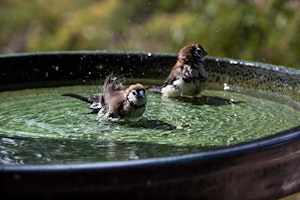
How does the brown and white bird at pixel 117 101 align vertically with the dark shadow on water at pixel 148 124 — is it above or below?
above

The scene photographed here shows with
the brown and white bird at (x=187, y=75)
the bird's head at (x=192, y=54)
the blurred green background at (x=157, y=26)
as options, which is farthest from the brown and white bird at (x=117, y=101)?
the blurred green background at (x=157, y=26)

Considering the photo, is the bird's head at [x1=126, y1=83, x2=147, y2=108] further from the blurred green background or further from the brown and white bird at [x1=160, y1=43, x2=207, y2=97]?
the blurred green background

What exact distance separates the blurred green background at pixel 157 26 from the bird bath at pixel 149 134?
4307 mm

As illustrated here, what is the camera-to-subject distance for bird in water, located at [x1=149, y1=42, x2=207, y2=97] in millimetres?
4555

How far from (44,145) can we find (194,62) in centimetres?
183

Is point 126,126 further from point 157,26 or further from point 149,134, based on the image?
point 157,26

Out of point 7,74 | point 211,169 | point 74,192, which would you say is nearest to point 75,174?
point 74,192

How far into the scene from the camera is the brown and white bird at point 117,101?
3842mm

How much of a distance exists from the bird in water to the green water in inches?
3.7

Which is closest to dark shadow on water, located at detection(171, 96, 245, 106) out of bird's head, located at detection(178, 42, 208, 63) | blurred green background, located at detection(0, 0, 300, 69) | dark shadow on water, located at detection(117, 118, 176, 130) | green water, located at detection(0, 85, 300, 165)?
green water, located at detection(0, 85, 300, 165)

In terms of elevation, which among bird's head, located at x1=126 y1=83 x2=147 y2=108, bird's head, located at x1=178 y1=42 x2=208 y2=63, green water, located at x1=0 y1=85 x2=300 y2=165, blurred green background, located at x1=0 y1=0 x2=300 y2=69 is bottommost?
green water, located at x1=0 y1=85 x2=300 y2=165

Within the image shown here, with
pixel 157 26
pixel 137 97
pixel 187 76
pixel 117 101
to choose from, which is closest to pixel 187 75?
pixel 187 76

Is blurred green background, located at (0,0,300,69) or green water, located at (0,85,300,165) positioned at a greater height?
blurred green background, located at (0,0,300,69)

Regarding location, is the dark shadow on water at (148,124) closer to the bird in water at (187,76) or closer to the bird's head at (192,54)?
the bird in water at (187,76)
